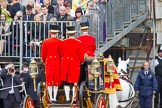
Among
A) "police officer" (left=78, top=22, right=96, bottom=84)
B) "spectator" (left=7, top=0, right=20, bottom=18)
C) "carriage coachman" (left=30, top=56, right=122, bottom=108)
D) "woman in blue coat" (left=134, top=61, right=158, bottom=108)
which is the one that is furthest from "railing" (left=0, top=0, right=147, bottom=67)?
"carriage coachman" (left=30, top=56, right=122, bottom=108)

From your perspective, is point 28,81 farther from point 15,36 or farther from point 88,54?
point 88,54

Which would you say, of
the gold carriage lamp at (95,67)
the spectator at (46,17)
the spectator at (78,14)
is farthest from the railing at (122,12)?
the gold carriage lamp at (95,67)

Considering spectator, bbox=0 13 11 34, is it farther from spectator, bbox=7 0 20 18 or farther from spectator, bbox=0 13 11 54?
spectator, bbox=7 0 20 18

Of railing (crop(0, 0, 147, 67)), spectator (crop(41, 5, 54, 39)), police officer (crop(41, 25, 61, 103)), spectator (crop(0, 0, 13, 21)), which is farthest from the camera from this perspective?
spectator (crop(0, 0, 13, 21))

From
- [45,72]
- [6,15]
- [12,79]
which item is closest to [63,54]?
[45,72]

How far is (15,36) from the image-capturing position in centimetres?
2144

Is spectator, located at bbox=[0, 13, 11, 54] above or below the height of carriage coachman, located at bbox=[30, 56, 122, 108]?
above

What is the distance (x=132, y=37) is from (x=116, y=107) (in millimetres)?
6819

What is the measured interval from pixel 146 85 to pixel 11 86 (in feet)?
13.4

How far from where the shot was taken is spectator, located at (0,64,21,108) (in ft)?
66.1

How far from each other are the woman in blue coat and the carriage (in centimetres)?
352

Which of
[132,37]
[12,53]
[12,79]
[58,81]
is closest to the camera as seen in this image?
[58,81]

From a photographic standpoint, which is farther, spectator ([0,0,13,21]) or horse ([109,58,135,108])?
spectator ([0,0,13,21])

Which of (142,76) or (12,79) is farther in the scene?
(142,76)
